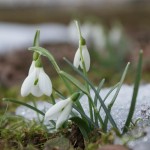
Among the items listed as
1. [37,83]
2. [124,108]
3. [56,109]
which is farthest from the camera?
[124,108]

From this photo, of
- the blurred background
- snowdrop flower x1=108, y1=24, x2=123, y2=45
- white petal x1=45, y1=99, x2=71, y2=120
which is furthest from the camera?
snowdrop flower x1=108, y1=24, x2=123, y2=45

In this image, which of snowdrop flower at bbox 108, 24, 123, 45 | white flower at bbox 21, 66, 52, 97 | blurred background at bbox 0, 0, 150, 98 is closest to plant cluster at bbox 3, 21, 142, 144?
white flower at bbox 21, 66, 52, 97

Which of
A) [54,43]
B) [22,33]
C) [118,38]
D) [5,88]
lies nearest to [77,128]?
[5,88]

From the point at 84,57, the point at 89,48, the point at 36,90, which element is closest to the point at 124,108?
the point at 84,57

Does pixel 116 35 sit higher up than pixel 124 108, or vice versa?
pixel 124 108

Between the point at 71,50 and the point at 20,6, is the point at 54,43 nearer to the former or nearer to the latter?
the point at 71,50

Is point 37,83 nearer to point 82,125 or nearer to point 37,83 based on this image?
point 37,83

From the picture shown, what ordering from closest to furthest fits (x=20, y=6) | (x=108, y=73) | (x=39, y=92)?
1. (x=39, y=92)
2. (x=108, y=73)
3. (x=20, y=6)

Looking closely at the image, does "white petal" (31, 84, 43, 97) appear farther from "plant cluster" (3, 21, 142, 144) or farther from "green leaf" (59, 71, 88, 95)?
"green leaf" (59, 71, 88, 95)

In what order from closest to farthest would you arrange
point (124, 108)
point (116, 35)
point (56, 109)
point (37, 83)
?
point (56, 109) < point (37, 83) < point (124, 108) < point (116, 35)
